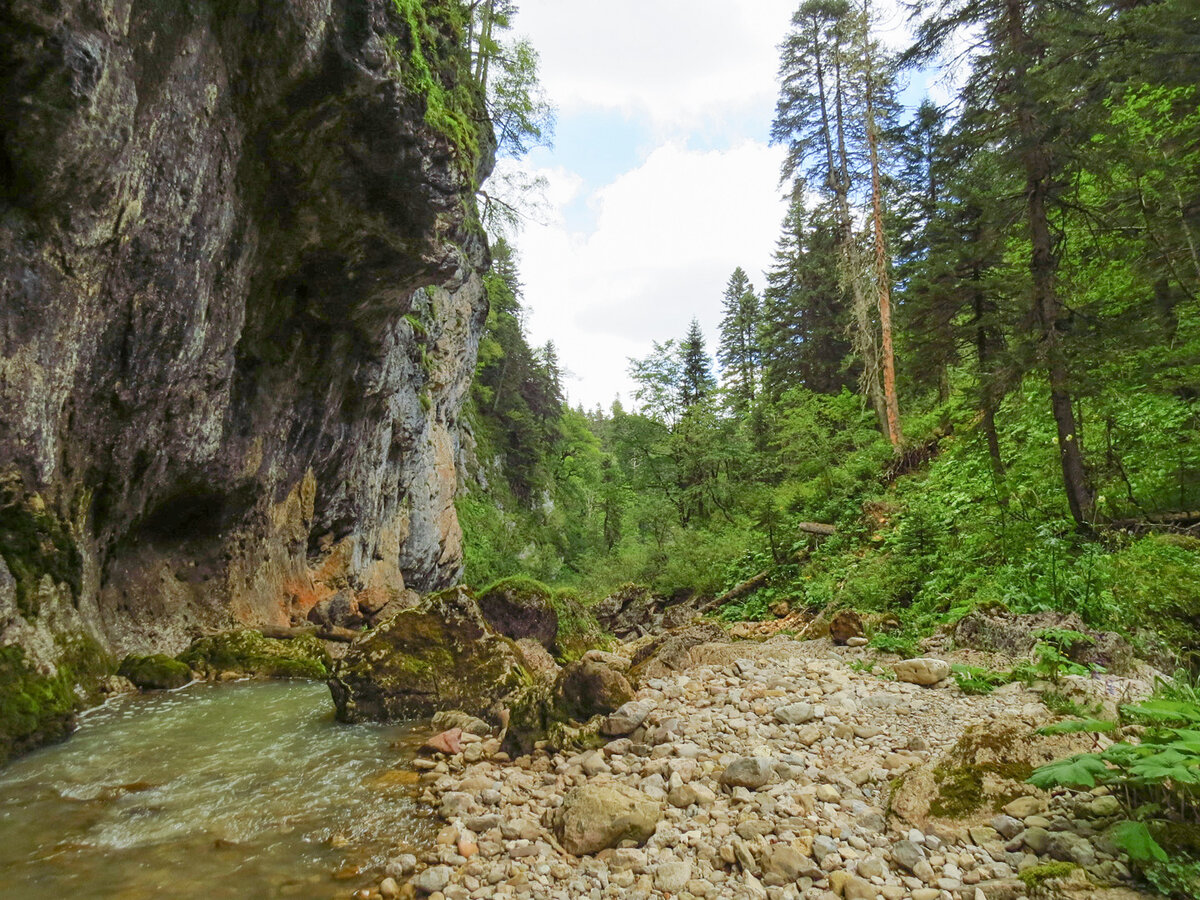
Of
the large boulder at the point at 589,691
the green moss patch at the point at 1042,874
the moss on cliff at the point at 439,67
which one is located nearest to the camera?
the green moss patch at the point at 1042,874

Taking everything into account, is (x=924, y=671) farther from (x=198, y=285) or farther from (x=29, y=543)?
(x=198, y=285)

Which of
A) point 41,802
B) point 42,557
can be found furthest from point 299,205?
point 41,802

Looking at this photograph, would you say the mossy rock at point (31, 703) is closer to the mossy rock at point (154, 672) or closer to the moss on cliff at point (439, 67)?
the mossy rock at point (154, 672)

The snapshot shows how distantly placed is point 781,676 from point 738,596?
7767 mm

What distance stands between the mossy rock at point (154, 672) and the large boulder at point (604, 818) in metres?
8.11

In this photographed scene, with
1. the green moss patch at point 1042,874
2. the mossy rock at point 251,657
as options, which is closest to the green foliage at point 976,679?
the green moss patch at point 1042,874

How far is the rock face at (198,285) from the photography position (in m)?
6.45

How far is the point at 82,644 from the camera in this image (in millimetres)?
7840

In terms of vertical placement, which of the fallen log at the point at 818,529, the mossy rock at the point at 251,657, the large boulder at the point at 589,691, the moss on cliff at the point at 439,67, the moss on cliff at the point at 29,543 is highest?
the moss on cliff at the point at 439,67

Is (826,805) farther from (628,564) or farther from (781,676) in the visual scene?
(628,564)

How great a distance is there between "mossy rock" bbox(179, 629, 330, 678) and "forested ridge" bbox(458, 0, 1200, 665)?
8.95m

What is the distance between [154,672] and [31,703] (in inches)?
119

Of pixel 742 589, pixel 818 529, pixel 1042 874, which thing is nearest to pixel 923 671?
pixel 1042 874

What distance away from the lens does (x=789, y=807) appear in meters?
3.46
